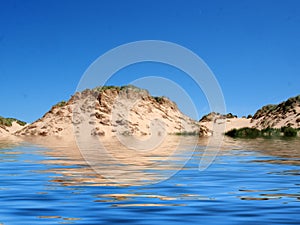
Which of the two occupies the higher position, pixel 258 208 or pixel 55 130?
pixel 55 130

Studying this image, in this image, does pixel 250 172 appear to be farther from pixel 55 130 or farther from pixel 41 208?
pixel 55 130

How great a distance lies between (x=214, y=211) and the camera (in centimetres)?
1447

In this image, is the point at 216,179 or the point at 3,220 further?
the point at 216,179

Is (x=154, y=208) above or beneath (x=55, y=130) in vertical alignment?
beneath

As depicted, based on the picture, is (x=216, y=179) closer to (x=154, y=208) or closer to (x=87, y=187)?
(x=87, y=187)

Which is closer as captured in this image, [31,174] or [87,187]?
[87,187]

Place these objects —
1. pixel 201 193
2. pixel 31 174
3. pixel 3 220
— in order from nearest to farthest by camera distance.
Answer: pixel 3 220, pixel 201 193, pixel 31 174

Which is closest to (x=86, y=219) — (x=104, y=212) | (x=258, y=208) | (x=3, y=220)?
(x=104, y=212)

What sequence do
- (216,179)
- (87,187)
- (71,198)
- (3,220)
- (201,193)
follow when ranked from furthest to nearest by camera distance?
(216,179) → (87,187) → (201,193) → (71,198) → (3,220)

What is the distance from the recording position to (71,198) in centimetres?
1670

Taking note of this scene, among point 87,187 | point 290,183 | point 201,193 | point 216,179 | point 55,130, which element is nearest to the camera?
point 201,193

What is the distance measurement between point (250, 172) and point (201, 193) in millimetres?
9545

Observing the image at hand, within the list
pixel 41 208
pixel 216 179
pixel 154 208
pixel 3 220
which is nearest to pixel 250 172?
pixel 216 179

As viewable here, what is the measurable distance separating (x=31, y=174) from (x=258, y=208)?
14.3m
